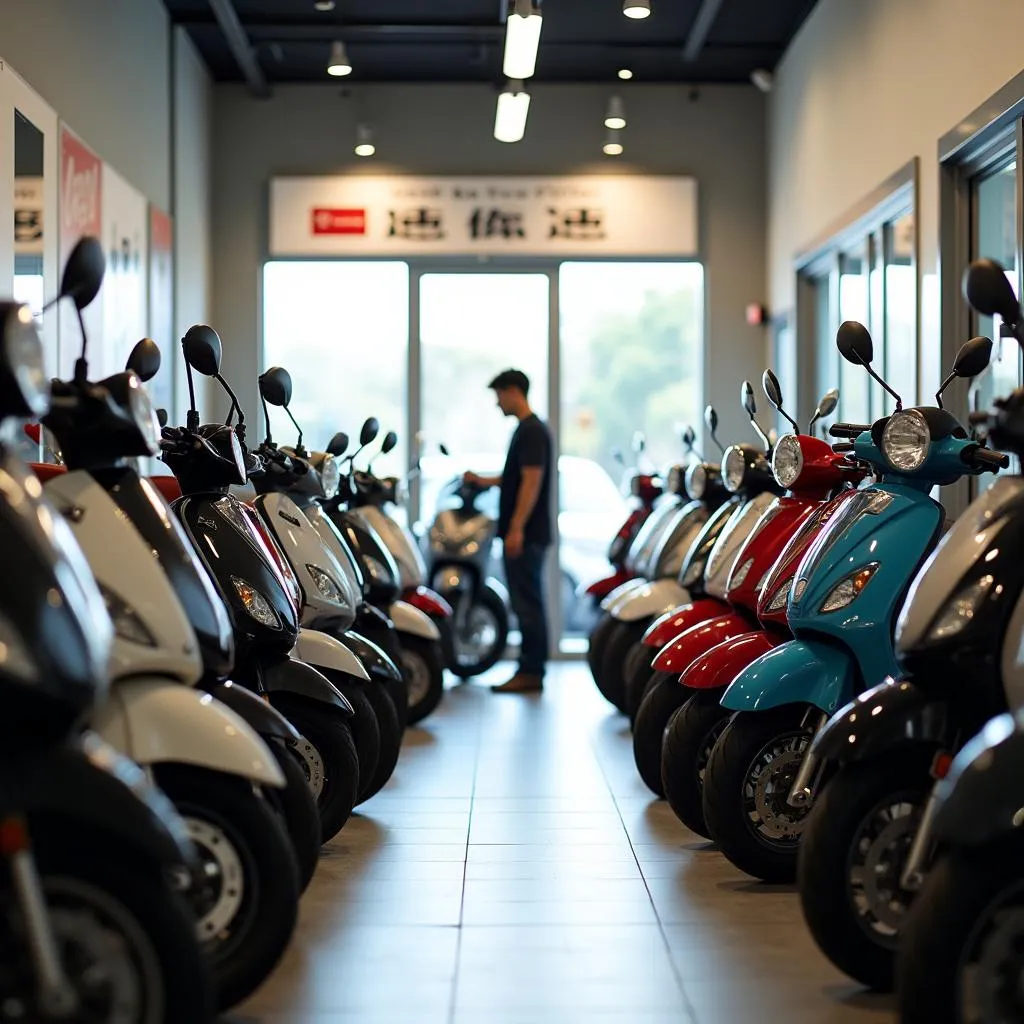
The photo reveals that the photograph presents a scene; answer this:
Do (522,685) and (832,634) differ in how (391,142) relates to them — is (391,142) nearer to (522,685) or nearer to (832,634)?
(522,685)

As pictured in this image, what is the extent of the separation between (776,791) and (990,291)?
1346 millimetres

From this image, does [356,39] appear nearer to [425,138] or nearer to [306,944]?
[425,138]

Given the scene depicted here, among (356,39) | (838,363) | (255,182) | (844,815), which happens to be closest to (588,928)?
(844,815)

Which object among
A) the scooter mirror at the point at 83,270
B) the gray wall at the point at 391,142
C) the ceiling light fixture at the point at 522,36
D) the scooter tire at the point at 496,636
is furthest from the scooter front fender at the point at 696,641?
the gray wall at the point at 391,142

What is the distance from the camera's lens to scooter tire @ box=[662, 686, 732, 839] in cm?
366

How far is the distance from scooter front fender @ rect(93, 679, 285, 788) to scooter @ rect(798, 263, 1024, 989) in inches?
36.0

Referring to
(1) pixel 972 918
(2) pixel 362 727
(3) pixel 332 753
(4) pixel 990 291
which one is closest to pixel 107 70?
(2) pixel 362 727

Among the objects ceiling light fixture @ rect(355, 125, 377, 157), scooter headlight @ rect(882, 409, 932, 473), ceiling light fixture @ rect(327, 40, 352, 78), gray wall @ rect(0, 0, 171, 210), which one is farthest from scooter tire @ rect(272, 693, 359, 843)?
ceiling light fixture @ rect(355, 125, 377, 157)

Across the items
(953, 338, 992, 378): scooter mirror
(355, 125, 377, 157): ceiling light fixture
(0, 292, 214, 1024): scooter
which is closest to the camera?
(0, 292, 214, 1024): scooter

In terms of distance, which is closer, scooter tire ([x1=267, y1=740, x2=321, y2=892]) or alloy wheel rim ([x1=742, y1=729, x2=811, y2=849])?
scooter tire ([x1=267, y1=740, x2=321, y2=892])

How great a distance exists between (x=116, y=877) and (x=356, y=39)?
23.3 ft

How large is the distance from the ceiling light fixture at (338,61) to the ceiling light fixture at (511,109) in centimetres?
110

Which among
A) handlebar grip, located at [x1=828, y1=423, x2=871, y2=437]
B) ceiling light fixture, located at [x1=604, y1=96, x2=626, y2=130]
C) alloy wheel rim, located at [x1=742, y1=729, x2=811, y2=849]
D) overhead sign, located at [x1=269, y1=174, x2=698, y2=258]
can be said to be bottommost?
alloy wheel rim, located at [x1=742, y1=729, x2=811, y2=849]

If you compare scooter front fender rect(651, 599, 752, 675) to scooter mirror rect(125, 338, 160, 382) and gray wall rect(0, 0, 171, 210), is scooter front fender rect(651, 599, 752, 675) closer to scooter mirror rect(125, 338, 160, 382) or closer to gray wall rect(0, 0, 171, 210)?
scooter mirror rect(125, 338, 160, 382)
